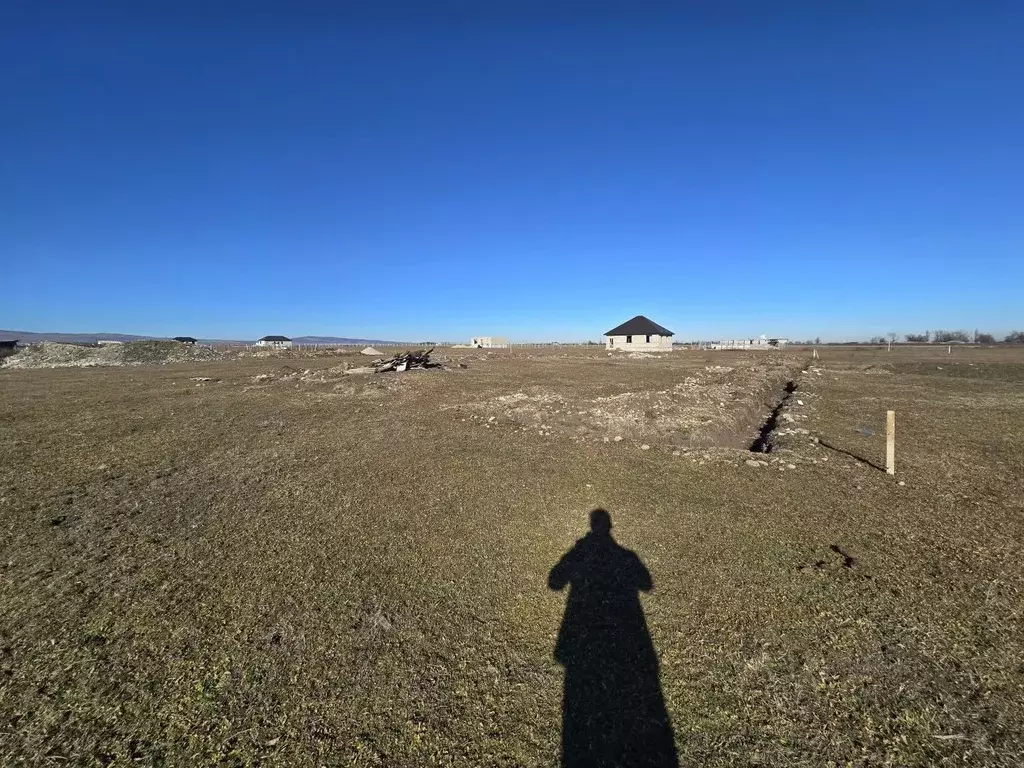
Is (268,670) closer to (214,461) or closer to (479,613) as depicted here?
(479,613)

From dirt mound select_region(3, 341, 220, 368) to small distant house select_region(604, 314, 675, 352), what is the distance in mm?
57192

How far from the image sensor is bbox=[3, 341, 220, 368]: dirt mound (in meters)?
44.4

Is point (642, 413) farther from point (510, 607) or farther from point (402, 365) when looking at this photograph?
point (402, 365)

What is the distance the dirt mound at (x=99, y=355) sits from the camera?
44.4 m

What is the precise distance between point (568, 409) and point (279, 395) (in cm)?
1268

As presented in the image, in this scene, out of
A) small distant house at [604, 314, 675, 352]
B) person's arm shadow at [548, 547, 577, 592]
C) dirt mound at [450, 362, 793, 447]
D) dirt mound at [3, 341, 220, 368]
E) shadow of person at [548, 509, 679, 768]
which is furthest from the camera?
small distant house at [604, 314, 675, 352]

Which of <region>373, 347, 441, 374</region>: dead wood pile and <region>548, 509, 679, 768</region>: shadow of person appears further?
<region>373, 347, 441, 374</region>: dead wood pile

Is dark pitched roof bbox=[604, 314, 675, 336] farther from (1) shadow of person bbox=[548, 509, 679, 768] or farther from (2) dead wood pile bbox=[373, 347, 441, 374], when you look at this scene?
(1) shadow of person bbox=[548, 509, 679, 768]

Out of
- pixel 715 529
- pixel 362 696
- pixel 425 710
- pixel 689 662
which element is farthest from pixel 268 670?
pixel 715 529

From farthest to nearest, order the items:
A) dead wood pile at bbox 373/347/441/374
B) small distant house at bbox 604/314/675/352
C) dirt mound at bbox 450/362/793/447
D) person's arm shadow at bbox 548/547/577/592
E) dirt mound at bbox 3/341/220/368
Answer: small distant house at bbox 604/314/675/352 < dirt mound at bbox 3/341/220/368 < dead wood pile at bbox 373/347/441/374 < dirt mound at bbox 450/362/793/447 < person's arm shadow at bbox 548/547/577/592

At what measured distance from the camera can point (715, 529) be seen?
641 centimetres

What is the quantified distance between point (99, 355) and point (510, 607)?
2417 inches

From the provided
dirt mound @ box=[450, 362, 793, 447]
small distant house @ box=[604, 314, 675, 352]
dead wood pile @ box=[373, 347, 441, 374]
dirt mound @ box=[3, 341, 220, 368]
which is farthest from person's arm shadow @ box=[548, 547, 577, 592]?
small distant house @ box=[604, 314, 675, 352]

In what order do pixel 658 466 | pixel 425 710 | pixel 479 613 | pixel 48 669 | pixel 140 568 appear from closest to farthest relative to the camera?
1. pixel 425 710
2. pixel 48 669
3. pixel 479 613
4. pixel 140 568
5. pixel 658 466
